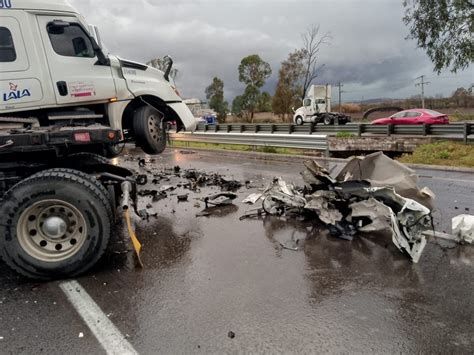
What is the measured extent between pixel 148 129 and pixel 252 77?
46.1 meters

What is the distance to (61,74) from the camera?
5.27m

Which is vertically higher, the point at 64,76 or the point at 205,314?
the point at 64,76

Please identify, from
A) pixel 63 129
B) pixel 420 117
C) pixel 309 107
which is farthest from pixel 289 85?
pixel 63 129

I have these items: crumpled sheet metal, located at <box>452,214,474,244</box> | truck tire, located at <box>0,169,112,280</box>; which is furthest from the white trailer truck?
crumpled sheet metal, located at <box>452,214,474,244</box>

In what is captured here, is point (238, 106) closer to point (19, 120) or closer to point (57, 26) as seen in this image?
point (57, 26)

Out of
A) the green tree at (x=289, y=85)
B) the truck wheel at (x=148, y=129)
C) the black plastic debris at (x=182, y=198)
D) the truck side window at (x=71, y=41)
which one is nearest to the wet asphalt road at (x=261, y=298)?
the truck wheel at (x=148, y=129)

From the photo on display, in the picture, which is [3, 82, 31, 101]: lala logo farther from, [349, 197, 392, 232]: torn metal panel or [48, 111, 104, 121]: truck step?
[349, 197, 392, 232]: torn metal panel

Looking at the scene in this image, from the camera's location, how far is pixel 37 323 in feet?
9.93

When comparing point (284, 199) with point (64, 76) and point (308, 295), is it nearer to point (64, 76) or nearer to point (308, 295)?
point (308, 295)

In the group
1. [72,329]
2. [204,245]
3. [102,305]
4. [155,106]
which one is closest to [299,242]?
[204,245]

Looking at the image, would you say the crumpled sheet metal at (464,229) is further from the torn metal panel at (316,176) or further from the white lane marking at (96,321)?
the white lane marking at (96,321)

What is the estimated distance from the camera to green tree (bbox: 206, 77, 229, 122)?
54.1 metres

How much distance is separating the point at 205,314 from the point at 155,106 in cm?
447

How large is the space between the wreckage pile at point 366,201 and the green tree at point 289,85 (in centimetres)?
4077
